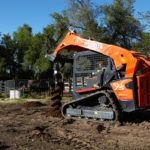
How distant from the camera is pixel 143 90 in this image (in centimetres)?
1494

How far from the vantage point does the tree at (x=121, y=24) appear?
47469 millimetres

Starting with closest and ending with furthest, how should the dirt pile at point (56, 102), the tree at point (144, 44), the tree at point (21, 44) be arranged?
1. the dirt pile at point (56, 102)
2. the tree at point (144, 44)
3. the tree at point (21, 44)

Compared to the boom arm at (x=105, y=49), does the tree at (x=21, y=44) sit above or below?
above

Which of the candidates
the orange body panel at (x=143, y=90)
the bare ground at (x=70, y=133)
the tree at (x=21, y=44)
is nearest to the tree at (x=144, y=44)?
the tree at (x=21, y=44)

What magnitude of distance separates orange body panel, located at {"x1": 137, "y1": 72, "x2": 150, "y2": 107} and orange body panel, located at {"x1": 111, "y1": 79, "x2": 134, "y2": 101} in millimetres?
285

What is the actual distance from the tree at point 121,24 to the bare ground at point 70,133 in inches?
1210

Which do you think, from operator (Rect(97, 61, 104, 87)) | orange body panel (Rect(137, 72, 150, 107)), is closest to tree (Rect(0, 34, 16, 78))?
operator (Rect(97, 61, 104, 87))

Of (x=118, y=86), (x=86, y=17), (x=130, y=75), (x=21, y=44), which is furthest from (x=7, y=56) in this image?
(x=130, y=75)

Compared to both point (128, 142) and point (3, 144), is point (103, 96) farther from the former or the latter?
point (3, 144)

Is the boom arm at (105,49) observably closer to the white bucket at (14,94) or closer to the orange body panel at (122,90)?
the orange body panel at (122,90)

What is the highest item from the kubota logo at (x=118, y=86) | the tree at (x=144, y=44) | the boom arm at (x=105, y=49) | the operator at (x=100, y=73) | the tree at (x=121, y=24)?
the tree at (x=121, y=24)

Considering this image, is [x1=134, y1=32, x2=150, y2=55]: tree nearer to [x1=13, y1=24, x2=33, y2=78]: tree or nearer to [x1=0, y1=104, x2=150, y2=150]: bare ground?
[x1=13, y1=24, x2=33, y2=78]: tree

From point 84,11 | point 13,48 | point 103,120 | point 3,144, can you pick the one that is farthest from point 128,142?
point 13,48

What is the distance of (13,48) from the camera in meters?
60.4
